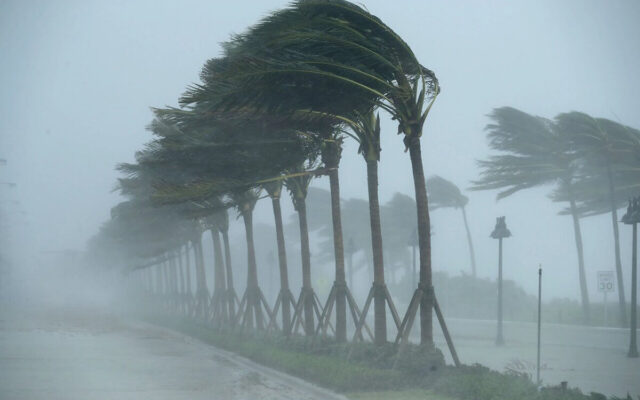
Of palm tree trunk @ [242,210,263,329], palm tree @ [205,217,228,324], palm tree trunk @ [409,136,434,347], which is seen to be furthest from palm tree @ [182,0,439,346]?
palm tree @ [205,217,228,324]

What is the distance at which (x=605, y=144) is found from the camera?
33.8m

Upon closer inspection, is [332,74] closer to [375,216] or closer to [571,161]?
[375,216]

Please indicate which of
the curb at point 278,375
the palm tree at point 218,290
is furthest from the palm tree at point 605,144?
the curb at point 278,375

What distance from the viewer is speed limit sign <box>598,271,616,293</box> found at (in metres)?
29.0

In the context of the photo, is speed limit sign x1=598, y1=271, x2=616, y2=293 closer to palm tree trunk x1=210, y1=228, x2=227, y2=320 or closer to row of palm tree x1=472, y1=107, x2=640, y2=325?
row of palm tree x1=472, y1=107, x2=640, y2=325

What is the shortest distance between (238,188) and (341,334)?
4466 millimetres

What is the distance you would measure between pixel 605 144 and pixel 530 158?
5.61m

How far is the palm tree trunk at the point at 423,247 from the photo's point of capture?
49.7ft

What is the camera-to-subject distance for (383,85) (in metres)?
15.2

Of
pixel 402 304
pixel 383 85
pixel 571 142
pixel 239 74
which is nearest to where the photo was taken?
pixel 239 74

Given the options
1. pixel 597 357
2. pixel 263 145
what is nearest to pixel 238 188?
pixel 263 145

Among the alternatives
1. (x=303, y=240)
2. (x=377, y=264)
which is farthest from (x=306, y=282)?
(x=377, y=264)

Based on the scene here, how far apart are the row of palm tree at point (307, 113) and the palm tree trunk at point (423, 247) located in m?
0.02

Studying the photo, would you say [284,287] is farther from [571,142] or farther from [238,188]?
[571,142]
